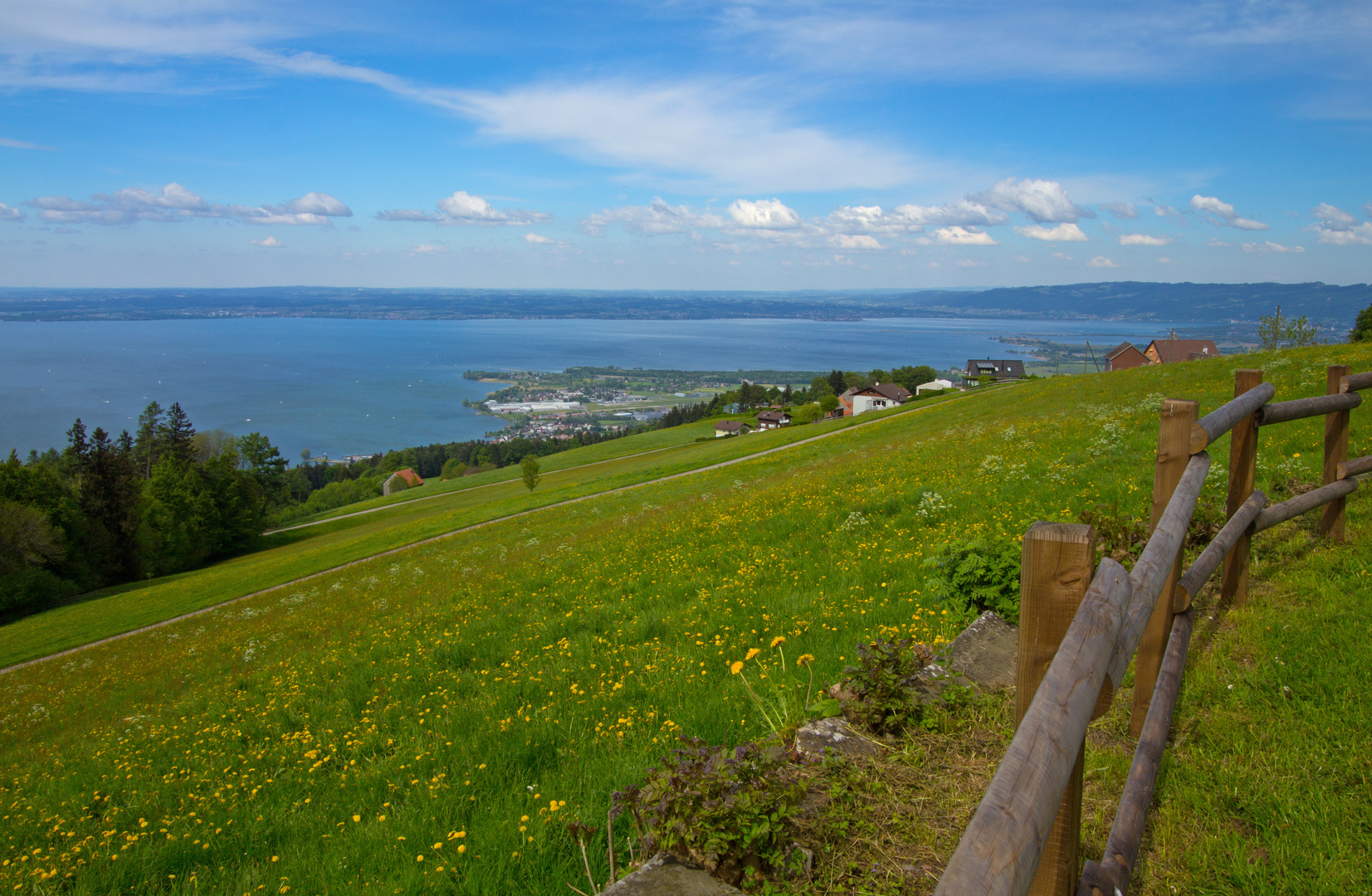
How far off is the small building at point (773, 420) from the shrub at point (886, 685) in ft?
339

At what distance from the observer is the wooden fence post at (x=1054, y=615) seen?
6.05 ft

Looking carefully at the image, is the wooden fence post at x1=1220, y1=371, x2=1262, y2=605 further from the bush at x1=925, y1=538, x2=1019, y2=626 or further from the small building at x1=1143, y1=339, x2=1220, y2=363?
the small building at x1=1143, y1=339, x2=1220, y2=363

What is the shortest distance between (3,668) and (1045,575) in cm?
3516

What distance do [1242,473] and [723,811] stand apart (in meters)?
4.92

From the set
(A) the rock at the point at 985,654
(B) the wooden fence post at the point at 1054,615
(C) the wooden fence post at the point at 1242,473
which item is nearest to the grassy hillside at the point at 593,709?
(C) the wooden fence post at the point at 1242,473

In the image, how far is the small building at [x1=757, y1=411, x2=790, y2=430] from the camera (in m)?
109

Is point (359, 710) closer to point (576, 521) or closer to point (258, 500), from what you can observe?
point (576, 521)

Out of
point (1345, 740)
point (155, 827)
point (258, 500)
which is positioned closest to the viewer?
point (1345, 740)

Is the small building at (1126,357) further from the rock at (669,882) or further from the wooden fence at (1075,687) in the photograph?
the rock at (669,882)

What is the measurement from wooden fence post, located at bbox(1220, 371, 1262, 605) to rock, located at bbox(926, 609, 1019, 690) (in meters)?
1.62

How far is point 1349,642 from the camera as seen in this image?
4.19 meters

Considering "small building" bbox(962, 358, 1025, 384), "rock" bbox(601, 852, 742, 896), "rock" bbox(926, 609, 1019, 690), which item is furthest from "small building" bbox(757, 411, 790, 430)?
"rock" bbox(601, 852, 742, 896)

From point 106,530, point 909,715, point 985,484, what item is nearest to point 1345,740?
point 909,715

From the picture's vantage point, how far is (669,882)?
10.1 ft
